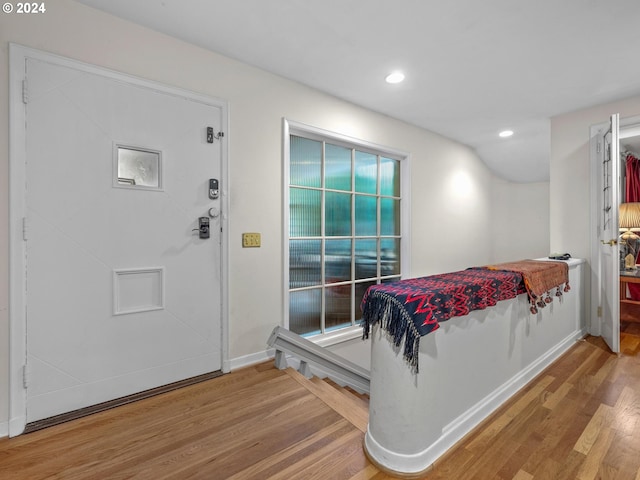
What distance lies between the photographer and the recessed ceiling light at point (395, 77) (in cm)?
241

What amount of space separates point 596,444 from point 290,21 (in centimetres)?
274

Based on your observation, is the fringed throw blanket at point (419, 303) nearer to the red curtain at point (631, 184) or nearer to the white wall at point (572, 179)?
the white wall at point (572, 179)

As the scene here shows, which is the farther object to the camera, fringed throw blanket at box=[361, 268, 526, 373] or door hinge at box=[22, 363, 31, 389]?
door hinge at box=[22, 363, 31, 389]

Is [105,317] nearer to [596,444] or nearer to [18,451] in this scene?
[18,451]

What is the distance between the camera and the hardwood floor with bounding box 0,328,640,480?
4.31 feet

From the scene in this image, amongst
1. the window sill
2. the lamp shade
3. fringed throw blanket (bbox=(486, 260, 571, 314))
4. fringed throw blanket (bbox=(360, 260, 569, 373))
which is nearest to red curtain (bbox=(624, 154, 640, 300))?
the lamp shade

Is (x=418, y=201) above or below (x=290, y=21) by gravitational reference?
below

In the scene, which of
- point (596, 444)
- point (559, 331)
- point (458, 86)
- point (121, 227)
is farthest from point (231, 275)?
point (559, 331)

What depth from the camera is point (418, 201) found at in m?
3.62

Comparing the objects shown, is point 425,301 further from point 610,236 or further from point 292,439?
point 610,236

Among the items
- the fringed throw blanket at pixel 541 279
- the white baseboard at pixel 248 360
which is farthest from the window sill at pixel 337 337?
the fringed throw blanket at pixel 541 279

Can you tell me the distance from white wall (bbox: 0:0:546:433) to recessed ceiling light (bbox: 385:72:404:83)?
51 cm

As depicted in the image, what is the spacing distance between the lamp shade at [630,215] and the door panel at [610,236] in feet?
2.30

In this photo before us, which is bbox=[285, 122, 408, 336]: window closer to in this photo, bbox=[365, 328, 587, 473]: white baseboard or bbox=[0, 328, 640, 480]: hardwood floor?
bbox=[0, 328, 640, 480]: hardwood floor
